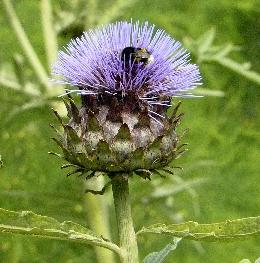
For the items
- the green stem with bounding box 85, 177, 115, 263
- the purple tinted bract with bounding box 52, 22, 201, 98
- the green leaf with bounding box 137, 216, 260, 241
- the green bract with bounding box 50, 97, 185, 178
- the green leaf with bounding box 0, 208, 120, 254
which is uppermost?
the green stem with bounding box 85, 177, 115, 263

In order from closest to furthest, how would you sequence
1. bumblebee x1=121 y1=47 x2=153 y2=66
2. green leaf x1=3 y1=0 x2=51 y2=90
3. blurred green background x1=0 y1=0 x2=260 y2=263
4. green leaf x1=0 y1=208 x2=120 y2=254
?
green leaf x1=0 y1=208 x2=120 y2=254 → bumblebee x1=121 y1=47 x2=153 y2=66 → green leaf x1=3 y1=0 x2=51 y2=90 → blurred green background x1=0 y1=0 x2=260 y2=263

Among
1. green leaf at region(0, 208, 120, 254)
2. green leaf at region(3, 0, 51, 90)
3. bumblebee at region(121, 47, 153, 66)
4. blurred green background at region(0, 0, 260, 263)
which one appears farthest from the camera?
blurred green background at region(0, 0, 260, 263)

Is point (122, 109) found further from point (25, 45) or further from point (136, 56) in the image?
point (25, 45)

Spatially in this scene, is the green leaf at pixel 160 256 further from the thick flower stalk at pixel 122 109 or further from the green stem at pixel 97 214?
the green stem at pixel 97 214

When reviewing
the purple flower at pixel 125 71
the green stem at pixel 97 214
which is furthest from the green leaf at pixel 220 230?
the green stem at pixel 97 214

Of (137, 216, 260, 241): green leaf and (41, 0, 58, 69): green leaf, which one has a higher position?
A: (41, 0, 58, 69): green leaf

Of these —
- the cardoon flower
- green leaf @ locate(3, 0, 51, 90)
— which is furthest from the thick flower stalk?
green leaf @ locate(3, 0, 51, 90)

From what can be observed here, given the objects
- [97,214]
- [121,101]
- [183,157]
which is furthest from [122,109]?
[183,157]

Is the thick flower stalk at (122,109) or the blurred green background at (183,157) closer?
the thick flower stalk at (122,109)

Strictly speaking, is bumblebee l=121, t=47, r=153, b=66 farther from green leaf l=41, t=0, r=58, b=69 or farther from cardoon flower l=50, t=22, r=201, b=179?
green leaf l=41, t=0, r=58, b=69
